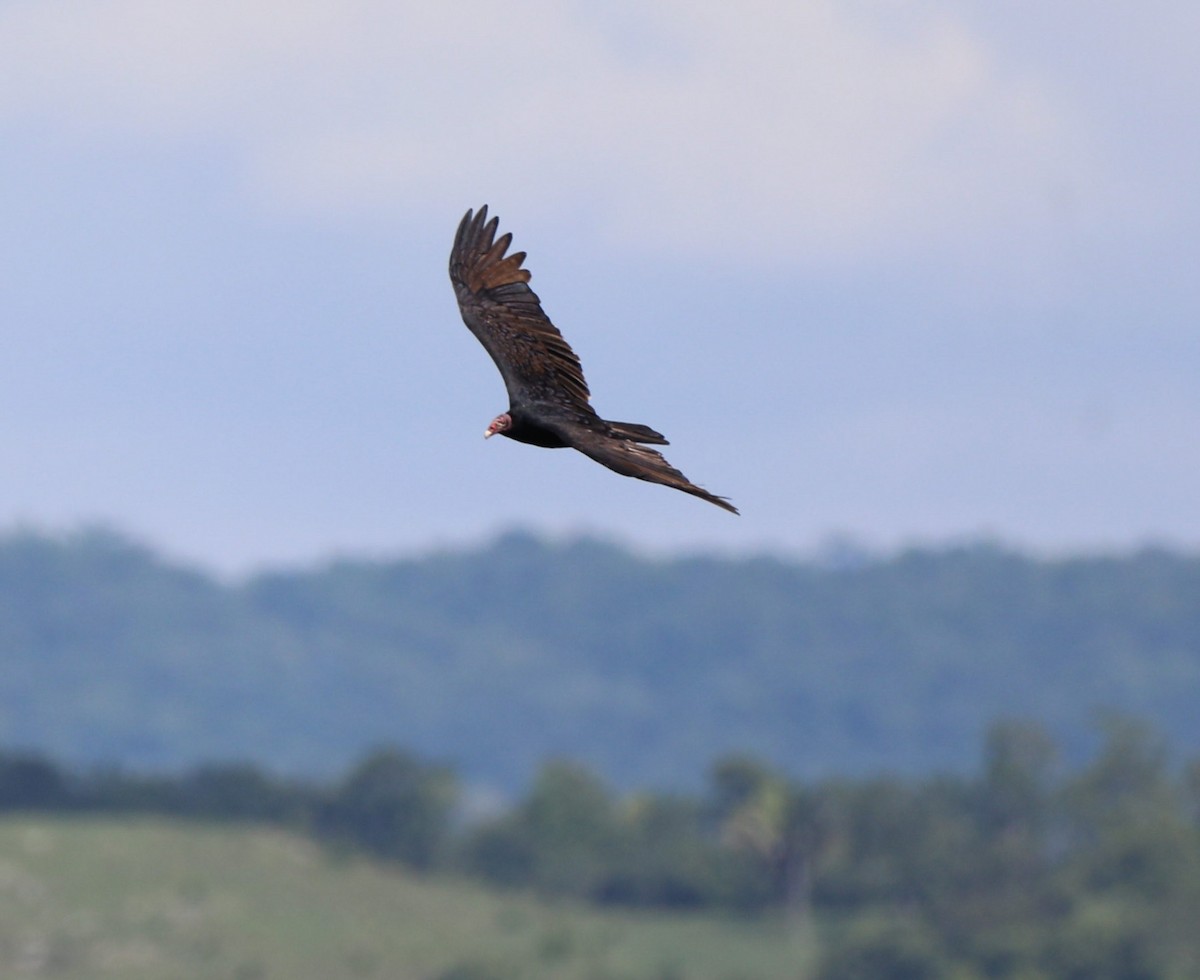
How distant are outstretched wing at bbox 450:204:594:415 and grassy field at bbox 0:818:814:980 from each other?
86721mm

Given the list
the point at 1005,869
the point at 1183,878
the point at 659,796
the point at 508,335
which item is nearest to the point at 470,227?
the point at 508,335

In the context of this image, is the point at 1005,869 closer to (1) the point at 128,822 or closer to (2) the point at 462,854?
(2) the point at 462,854

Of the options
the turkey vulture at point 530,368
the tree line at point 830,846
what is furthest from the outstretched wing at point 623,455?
the tree line at point 830,846

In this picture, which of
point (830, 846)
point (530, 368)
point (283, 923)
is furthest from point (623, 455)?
point (830, 846)

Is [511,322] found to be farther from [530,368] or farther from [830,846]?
[830,846]

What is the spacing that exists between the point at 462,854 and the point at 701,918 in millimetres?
14147

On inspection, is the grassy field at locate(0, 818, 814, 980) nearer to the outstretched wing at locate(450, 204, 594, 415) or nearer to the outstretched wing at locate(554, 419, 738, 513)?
the outstretched wing at locate(450, 204, 594, 415)

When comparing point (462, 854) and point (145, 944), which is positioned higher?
point (462, 854)

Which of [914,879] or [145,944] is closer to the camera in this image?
[145,944]

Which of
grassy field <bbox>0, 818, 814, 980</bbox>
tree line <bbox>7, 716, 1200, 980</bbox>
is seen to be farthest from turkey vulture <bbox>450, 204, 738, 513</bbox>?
tree line <bbox>7, 716, 1200, 980</bbox>

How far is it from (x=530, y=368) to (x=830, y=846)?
4427 inches

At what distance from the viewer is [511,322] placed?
17078mm

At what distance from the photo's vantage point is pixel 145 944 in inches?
4141

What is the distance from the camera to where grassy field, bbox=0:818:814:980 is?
105 metres
